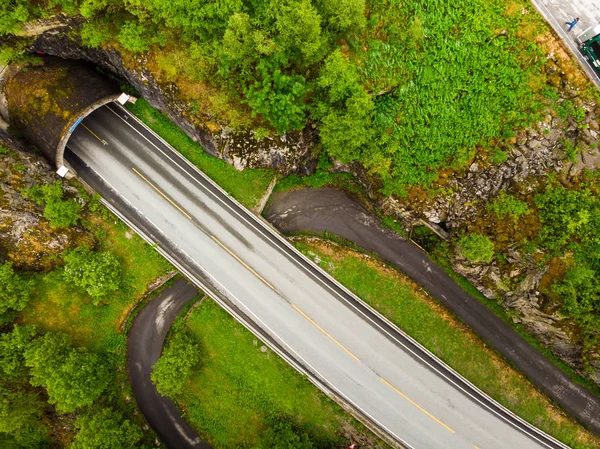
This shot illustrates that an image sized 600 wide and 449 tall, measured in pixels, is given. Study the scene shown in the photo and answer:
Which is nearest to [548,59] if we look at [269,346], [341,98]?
[341,98]

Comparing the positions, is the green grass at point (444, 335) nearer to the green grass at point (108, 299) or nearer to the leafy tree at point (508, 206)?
the leafy tree at point (508, 206)

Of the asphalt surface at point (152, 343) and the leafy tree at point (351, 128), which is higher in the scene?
the leafy tree at point (351, 128)

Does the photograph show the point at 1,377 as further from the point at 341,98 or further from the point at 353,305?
the point at 341,98

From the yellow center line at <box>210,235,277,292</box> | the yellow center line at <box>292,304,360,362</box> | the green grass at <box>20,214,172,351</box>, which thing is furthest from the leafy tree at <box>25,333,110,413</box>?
the yellow center line at <box>292,304,360,362</box>

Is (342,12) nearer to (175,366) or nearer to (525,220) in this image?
(525,220)

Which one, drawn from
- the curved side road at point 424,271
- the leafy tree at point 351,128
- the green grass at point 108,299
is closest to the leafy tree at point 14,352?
the green grass at point 108,299

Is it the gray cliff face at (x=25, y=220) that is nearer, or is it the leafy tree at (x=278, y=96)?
the leafy tree at (x=278, y=96)
